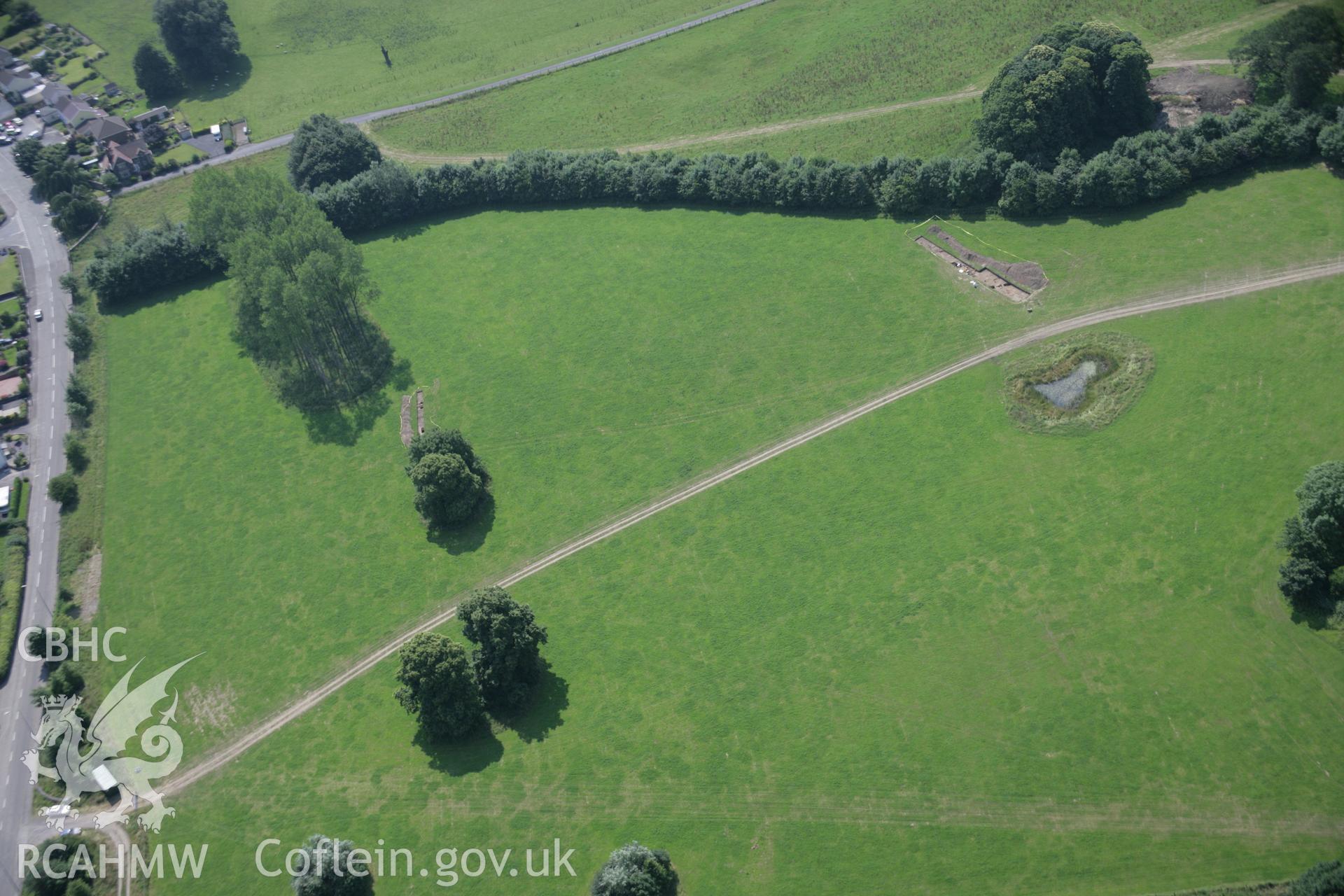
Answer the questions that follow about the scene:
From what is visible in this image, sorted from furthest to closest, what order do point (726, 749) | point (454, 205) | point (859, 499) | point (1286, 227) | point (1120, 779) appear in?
point (454, 205)
point (1286, 227)
point (859, 499)
point (726, 749)
point (1120, 779)

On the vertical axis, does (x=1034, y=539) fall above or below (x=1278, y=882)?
above

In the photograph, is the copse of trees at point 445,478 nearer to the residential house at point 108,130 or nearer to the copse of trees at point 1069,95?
the copse of trees at point 1069,95

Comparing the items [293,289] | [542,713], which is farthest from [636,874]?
[293,289]

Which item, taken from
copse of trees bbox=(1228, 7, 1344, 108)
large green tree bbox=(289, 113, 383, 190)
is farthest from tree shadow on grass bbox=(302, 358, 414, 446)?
copse of trees bbox=(1228, 7, 1344, 108)

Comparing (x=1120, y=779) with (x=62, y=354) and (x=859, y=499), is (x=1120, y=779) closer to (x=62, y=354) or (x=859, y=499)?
(x=859, y=499)

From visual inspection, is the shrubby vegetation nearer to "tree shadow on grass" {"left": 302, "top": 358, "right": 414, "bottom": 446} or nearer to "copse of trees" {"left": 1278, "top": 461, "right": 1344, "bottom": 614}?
"tree shadow on grass" {"left": 302, "top": 358, "right": 414, "bottom": 446}

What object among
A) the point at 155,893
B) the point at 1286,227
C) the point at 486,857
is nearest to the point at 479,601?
the point at 486,857
